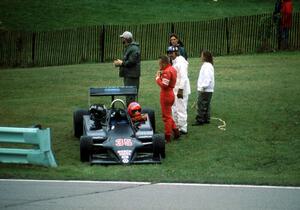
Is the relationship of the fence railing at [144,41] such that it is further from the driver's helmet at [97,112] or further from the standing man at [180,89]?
the driver's helmet at [97,112]

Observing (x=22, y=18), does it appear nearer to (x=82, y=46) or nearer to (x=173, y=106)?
(x=82, y=46)

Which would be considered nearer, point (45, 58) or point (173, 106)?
point (173, 106)

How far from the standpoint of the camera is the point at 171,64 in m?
18.6

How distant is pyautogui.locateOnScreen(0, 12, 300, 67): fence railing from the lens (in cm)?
3312

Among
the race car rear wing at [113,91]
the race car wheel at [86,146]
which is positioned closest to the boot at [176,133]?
the race car rear wing at [113,91]

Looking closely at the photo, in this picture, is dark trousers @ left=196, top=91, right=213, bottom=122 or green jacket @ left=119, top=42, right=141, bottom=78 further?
green jacket @ left=119, top=42, right=141, bottom=78

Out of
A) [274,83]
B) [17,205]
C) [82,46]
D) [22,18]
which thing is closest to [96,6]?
[22,18]

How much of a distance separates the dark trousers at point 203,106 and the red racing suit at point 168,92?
1.67 meters

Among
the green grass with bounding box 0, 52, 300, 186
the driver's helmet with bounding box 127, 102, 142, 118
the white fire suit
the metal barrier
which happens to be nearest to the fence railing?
the green grass with bounding box 0, 52, 300, 186

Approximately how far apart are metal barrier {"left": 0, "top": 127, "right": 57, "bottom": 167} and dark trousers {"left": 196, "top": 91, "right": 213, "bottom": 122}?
5.22 metres

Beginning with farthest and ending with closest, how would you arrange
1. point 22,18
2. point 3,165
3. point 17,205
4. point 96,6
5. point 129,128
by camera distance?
point 96,6, point 22,18, point 129,128, point 3,165, point 17,205

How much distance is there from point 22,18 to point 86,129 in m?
27.4

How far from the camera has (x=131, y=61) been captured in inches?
760

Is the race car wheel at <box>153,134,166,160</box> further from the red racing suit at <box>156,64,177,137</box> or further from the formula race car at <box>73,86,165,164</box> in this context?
the red racing suit at <box>156,64,177,137</box>
